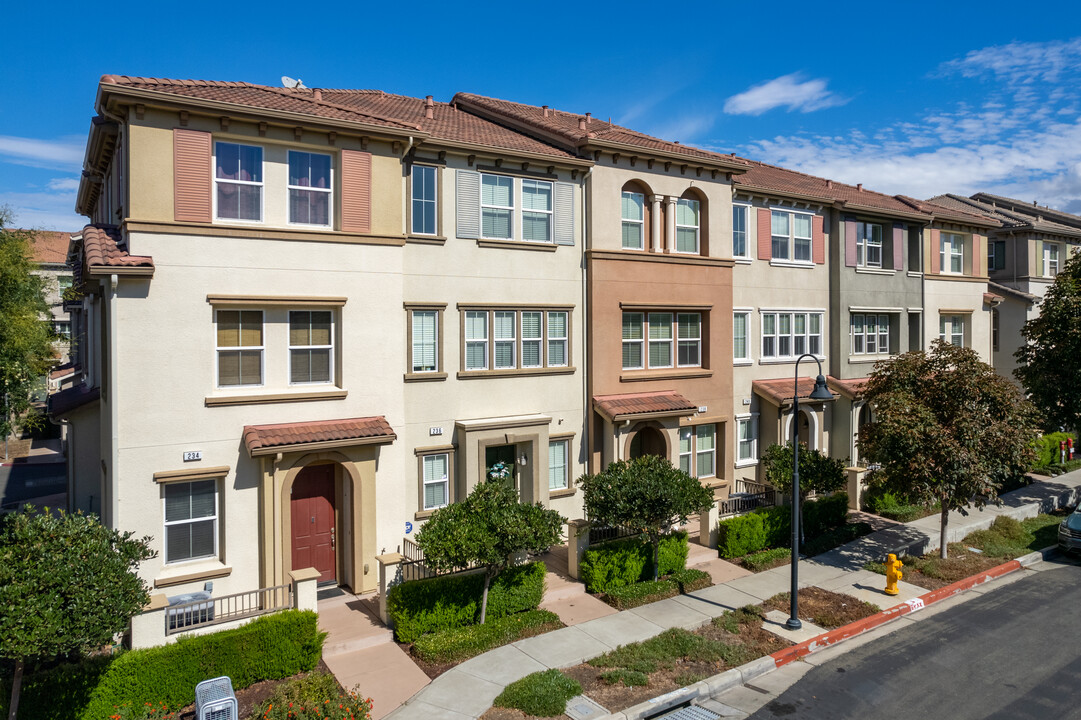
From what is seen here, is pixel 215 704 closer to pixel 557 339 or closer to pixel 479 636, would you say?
pixel 479 636

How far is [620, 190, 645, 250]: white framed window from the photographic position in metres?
20.4

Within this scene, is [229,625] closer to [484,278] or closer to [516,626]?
[516,626]

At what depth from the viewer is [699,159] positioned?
2095 cm

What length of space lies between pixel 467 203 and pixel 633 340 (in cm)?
622

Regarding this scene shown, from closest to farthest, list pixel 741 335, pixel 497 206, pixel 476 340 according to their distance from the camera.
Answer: pixel 476 340, pixel 497 206, pixel 741 335

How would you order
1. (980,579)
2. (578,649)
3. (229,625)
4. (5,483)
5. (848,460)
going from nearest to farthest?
(229,625), (578,649), (980,579), (848,460), (5,483)

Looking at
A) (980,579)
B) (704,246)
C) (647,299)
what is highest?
(704,246)

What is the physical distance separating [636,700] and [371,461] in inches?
284

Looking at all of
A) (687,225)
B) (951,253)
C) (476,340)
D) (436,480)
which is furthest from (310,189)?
(951,253)

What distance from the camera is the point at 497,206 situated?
18344mm

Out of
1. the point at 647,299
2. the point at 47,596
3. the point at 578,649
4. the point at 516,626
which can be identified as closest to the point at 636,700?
the point at 578,649

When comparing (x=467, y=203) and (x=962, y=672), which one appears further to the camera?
(x=467, y=203)

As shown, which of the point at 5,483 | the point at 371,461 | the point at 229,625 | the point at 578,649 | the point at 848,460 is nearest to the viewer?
the point at 229,625

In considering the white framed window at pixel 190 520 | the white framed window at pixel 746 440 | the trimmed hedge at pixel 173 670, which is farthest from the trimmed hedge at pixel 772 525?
the white framed window at pixel 190 520
